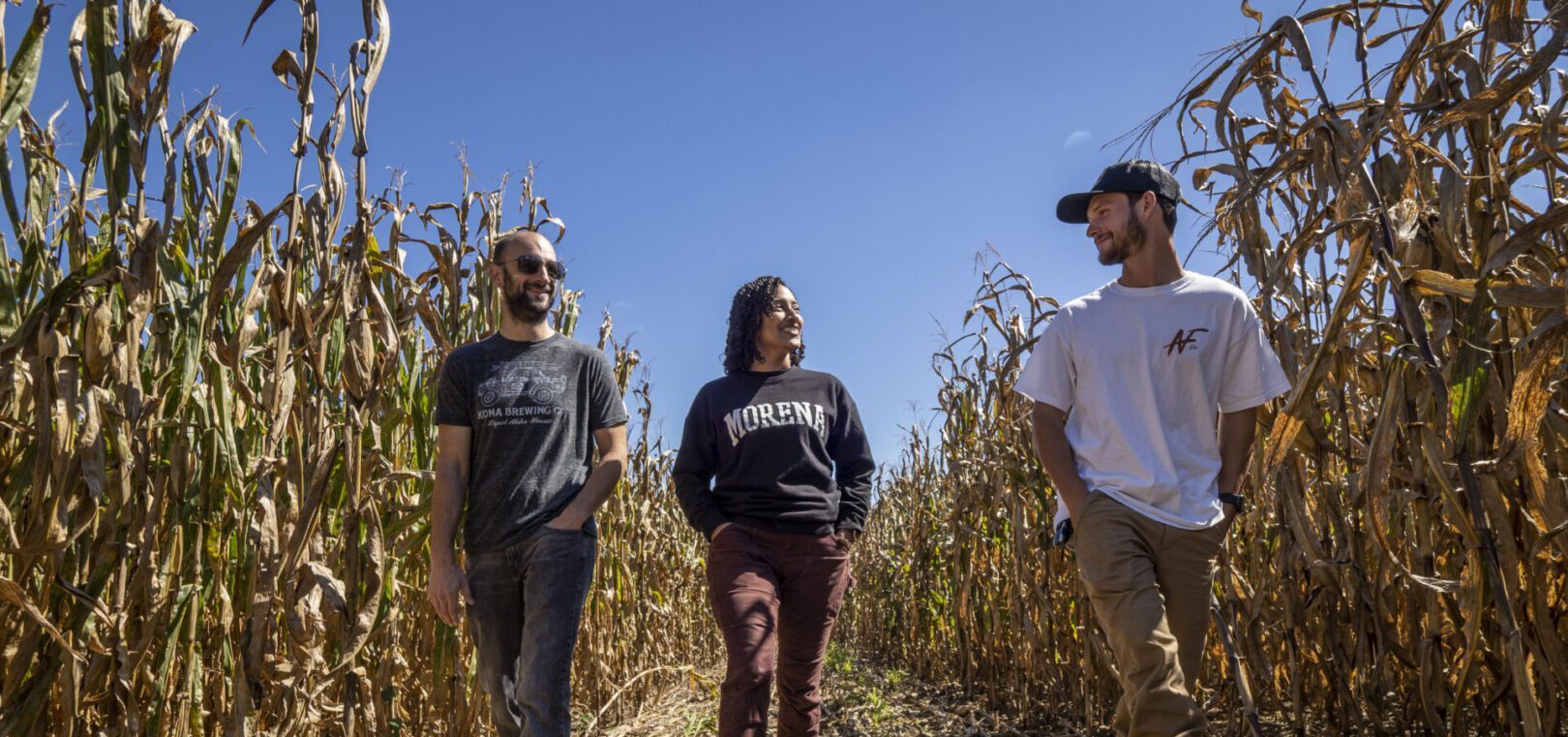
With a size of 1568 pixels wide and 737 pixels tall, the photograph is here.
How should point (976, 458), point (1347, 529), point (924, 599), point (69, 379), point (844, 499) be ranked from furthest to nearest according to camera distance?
1. point (924, 599)
2. point (976, 458)
3. point (844, 499)
4. point (1347, 529)
5. point (69, 379)

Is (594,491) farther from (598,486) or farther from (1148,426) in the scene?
(1148,426)

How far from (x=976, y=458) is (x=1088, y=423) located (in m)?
3.20

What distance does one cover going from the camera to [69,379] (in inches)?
77.0

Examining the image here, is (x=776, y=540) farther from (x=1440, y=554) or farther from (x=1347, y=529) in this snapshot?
(x=1440, y=554)

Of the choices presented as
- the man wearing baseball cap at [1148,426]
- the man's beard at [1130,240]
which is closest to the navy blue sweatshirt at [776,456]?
the man wearing baseball cap at [1148,426]

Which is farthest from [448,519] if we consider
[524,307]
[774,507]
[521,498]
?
[774,507]

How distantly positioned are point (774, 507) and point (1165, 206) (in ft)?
4.99

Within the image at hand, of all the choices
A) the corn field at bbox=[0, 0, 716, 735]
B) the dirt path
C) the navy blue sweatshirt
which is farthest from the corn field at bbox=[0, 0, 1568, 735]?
the dirt path

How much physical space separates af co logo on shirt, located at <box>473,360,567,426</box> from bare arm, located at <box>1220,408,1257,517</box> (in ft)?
6.08

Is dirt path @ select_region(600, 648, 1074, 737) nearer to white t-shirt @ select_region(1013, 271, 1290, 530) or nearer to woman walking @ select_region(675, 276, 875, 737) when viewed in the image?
woman walking @ select_region(675, 276, 875, 737)

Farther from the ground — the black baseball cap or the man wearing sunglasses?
the black baseball cap

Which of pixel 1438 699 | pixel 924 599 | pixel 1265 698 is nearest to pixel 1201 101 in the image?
pixel 1438 699

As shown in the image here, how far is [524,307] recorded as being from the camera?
10.0 ft

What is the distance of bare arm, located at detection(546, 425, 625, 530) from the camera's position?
2.83 m
